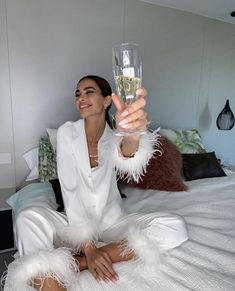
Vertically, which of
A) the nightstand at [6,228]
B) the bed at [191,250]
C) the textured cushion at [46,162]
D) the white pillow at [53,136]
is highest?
the white pillow at [53,136]

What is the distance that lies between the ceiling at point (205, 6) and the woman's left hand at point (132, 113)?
2.05m

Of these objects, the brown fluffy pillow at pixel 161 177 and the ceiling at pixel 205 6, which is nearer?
the brown fluffy pillow at pixel 161 177

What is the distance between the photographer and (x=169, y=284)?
904 millimetres

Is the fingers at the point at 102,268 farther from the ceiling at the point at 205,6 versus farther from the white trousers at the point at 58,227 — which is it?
the ceiling at the point at 205,6

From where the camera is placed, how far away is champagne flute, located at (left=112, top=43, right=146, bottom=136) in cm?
87

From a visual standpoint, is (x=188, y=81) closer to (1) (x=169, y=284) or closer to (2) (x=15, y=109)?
(2) (x=15, y=109)

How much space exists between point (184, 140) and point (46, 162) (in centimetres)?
132

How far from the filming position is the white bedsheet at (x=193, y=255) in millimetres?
908

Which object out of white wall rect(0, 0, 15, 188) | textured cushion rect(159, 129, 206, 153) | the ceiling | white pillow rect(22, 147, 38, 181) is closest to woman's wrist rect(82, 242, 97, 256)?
white pillow rect(22, 147, 38, 181)

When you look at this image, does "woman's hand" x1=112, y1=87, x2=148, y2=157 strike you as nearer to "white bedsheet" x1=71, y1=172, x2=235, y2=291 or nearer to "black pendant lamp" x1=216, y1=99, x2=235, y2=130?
"white bedsheet" x1=71, y1=172, x2=235, y2=291

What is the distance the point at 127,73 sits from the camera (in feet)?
2.89

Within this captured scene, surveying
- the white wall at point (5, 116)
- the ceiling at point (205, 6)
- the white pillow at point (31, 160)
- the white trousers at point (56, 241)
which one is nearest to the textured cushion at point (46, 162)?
the white pillow at point (31, 160)

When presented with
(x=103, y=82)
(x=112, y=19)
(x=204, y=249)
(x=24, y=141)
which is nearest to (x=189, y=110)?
(x=112, y=19)

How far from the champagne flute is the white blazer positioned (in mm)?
310
